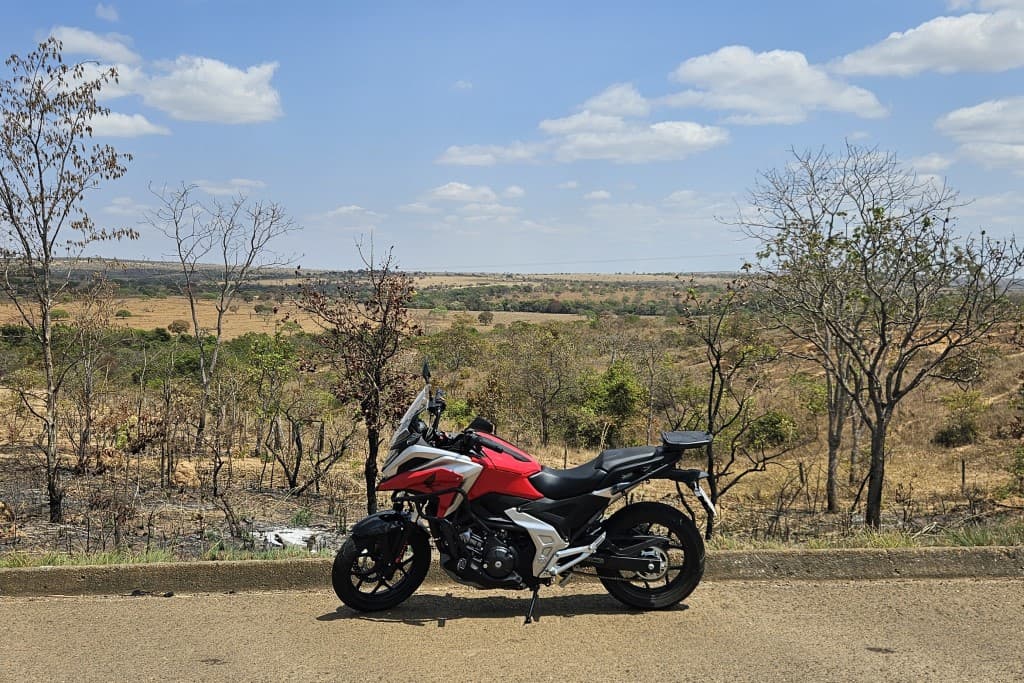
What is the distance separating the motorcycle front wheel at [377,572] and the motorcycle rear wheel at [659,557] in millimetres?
1138

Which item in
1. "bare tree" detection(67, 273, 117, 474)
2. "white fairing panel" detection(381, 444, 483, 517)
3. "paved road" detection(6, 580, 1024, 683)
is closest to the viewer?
"paved road" detection(6, 580, 1024, 683)

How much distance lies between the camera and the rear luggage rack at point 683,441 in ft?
17.6

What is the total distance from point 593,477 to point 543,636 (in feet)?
3.17

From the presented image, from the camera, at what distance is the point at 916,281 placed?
11.9 metres

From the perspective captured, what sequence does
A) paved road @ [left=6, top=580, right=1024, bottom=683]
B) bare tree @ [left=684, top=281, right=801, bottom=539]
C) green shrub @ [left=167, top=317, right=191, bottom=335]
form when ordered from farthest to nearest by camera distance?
green shrub @ [left=167, top=317, right=191, bottom=335]
bare tree @ [left=684, top=281, right=801, bottom=539]
paved road @ [left=6, top=580, right=1024, bottom=683]

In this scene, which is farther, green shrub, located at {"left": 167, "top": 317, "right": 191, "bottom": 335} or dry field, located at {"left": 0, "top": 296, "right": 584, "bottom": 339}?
dry field, located at {"left": 0, "top": 296, "right": 584, "bottom": 339}

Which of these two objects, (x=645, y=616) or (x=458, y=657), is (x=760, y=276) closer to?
(x=645, y=616)

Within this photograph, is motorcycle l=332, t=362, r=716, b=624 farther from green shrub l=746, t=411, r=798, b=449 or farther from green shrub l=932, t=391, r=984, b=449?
green shrub l=932, t=391, r=984, b=449

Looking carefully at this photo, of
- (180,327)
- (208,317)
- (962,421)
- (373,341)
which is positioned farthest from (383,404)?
(208,317)

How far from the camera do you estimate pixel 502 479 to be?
5371 millimetres

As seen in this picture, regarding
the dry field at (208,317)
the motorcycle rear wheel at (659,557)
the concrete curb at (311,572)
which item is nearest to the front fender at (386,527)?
the concrete curb at (311,572)

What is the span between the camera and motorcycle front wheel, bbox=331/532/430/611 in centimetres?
543

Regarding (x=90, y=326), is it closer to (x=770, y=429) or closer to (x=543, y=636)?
(x=543, y=636)

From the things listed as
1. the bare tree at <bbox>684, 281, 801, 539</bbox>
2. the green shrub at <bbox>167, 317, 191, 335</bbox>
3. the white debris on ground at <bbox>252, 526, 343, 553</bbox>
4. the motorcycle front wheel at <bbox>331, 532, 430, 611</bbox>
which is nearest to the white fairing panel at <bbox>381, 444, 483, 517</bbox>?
the motorcycle front wheel at <bbox>331, 532, 430, 611</bbox>
